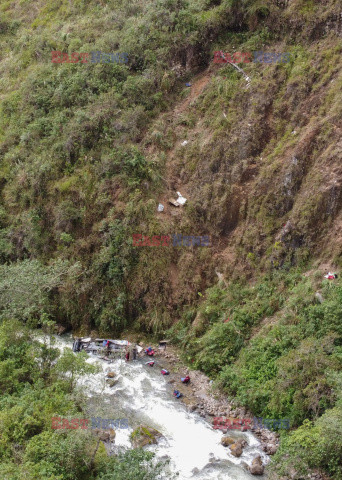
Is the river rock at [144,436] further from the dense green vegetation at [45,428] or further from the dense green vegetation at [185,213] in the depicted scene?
the dense green vegetation at [185,213]

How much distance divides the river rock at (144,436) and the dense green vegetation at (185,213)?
4.82 ft

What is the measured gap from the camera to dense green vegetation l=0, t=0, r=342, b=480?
11.8 meters

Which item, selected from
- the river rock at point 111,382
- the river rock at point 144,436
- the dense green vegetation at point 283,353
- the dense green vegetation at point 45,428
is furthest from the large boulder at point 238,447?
the river rock at point 111,382

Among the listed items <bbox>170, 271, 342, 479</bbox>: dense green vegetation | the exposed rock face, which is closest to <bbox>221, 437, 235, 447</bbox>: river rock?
<bbox>170, 271, 342, 479</bbox>: dense green vegetation

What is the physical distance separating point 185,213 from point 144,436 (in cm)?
856

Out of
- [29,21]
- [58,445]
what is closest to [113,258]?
[58,445]

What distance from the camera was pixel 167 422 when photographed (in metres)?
12.7

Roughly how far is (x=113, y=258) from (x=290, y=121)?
8.67 m

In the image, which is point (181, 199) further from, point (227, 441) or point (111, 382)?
point (227, 441)

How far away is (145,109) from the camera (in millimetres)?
19609

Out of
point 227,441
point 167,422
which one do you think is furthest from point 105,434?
point 227,441

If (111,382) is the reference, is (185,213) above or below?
above

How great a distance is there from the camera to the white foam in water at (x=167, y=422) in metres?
11.1

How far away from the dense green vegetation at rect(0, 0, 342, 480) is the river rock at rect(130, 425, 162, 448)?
1.47 meters
